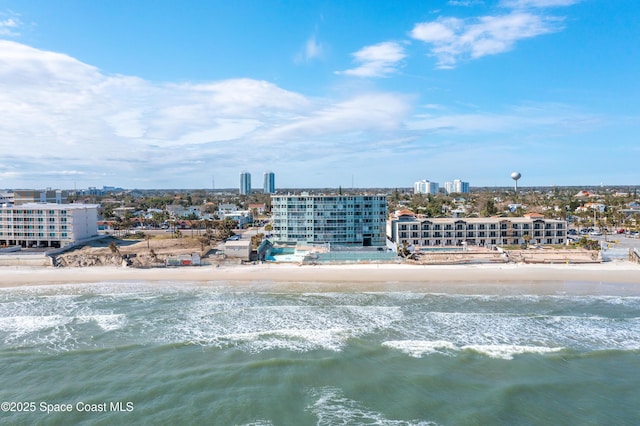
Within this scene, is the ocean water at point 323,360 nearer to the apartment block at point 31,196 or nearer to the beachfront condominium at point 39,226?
the beachfront condominium at point 39,226

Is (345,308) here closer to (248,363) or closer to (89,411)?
(248,363)

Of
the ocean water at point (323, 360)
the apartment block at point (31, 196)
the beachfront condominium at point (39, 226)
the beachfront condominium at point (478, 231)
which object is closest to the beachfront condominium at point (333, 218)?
the beachfront condominium at point (478, 231)

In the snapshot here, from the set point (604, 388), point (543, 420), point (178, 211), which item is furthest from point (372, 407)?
point (178, 211)

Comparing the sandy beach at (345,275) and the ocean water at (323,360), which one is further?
the sandy beach at (345,275)

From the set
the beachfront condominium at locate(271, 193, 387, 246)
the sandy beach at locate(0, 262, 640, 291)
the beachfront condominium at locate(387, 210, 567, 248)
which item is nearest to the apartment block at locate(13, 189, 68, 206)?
the sandy beach at locate(0, 262, 640, 291)

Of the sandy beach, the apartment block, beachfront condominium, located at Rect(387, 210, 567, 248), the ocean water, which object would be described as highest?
the apartment block

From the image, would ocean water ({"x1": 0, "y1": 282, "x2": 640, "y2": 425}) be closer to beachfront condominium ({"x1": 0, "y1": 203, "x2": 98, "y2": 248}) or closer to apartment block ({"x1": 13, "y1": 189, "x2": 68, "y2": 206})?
beachfront condominium ({"x1": 0, "y1": 203, "x2": 98, "y2": 248})

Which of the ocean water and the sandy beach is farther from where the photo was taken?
the sandy beach
